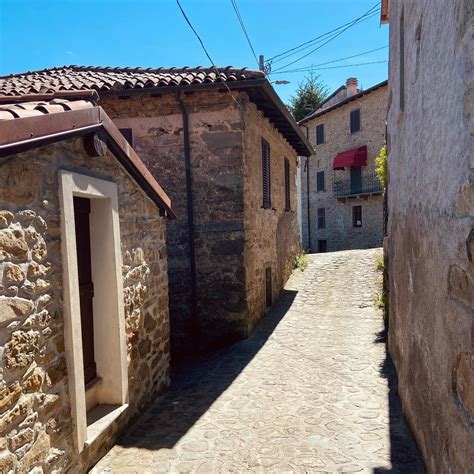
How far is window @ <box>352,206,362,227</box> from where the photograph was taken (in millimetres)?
21953

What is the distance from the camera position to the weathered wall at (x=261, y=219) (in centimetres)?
765

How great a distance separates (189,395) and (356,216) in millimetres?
18577

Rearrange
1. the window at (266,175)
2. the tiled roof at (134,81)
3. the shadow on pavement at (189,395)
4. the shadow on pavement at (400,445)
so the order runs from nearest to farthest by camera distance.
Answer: the shadow on pavement at (400,445)
the shadow on pavement at (189,395)
the tiled roof at (134,81)
the window at (266,175)

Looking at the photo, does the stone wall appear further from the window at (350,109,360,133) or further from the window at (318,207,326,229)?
the window at (318,207,326,229)

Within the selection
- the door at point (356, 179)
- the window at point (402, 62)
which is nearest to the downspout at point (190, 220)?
the window at point (402, 62)

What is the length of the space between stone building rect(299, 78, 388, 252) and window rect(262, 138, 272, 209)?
1188 cm

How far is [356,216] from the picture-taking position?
22.2m

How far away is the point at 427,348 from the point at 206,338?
502cm

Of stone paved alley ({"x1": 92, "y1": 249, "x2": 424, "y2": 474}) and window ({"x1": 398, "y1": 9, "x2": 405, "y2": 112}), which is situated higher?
window ({"x1": 398, "y1": 9, "x2": 405, "y2": 112})

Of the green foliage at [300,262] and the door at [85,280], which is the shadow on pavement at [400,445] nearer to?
the door at [85,280]

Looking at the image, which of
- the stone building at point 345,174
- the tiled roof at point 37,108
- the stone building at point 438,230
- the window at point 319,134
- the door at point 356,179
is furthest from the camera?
the window at point 319,134

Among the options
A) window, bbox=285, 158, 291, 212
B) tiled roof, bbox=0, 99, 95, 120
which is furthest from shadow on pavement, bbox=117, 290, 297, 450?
window, bbox=285, 158, 291, 212

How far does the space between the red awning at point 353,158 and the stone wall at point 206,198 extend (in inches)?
557

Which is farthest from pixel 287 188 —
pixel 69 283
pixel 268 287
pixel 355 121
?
pixel 355 121
